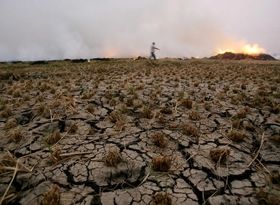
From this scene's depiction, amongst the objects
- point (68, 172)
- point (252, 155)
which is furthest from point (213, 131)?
point (68, 172)

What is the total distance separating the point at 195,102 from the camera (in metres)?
8.29

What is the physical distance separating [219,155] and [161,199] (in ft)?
5.44

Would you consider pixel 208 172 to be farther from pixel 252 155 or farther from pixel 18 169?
pixel 18 169

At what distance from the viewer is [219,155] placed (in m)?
5.02

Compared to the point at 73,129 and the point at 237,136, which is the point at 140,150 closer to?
the point at 73,129

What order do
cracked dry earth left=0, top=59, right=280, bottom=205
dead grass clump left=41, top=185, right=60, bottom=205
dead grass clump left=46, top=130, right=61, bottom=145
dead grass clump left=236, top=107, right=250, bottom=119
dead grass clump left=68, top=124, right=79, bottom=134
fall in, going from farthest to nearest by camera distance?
1. dead grass clump left=236, top=107, right=250, bottom=119
2. dead grass clump left=68, top=124, right=79, bottom=134
3. dead grass clump left=46, top=130, right=61, bottom=145
4. cracked dry earth left=0, top=59, right=280, bottom=205
5. dead grass clump left=41, top=185, right=60, bottom=205

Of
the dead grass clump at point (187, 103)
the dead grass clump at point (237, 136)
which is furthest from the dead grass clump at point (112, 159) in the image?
the dead grass clump at point (187, 103)

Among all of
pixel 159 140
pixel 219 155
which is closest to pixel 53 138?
pixel 159 140

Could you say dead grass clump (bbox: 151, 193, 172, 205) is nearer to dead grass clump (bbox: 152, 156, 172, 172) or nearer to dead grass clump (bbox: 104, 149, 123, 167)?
dead grass clump (bbox: 152, 156, 172, 172)

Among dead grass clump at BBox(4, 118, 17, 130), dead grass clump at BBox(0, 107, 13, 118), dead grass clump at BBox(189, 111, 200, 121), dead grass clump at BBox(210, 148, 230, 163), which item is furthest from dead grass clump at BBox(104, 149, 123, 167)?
dead grass clump at BBox(0, 107, 13, 118)

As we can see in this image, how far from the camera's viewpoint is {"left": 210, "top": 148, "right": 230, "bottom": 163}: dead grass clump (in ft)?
16.4

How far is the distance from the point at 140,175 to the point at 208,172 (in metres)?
1.11

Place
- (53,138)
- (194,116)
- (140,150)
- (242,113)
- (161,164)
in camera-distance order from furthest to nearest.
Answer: (242,113) < (194,116) < (53,138) < (140,150) < (161,164)

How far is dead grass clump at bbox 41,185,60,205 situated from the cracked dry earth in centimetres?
1
